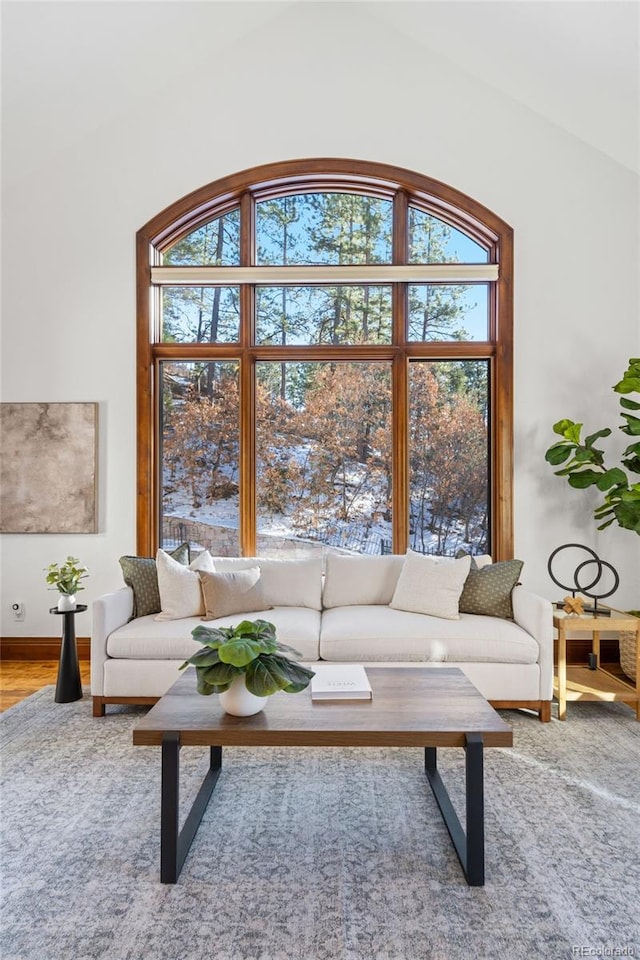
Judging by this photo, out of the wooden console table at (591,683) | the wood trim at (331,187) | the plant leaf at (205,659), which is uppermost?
the wood trim at (331,187)

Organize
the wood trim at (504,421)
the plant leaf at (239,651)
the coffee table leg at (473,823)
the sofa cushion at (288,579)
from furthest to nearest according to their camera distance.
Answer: the wood trim at (504,421) → the sofa cushion at (288,579) → the plant leaf at (239,651) → the coffee table leg at (473,823)

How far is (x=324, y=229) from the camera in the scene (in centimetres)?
461

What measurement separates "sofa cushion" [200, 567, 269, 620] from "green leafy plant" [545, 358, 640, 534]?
81.3 inches

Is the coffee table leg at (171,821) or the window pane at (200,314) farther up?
the window pane at (200,314)

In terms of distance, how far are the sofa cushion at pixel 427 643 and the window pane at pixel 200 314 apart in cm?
239

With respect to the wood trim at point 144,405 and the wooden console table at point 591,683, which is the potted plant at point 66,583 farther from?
the wooden console table at point 591,683

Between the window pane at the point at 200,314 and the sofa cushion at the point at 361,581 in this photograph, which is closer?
the sofa cushion at the point at 361,581

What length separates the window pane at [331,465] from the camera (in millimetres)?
4516

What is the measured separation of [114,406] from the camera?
445 cm

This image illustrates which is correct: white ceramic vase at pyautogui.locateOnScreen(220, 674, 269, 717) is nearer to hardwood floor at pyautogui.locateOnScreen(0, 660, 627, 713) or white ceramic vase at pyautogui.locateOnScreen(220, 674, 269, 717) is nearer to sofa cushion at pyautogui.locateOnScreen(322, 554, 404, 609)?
sofa cushion at pyautogui.locateOnScreen(322, 554, 404, 609)

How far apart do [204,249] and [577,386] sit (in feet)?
9.52

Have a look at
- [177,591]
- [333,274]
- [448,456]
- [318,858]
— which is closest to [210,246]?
[333,274]

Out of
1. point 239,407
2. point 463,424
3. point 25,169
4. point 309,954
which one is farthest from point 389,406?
point 309,954

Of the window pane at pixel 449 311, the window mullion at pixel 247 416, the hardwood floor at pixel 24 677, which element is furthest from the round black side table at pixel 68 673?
the window pane at pixel 449 311
